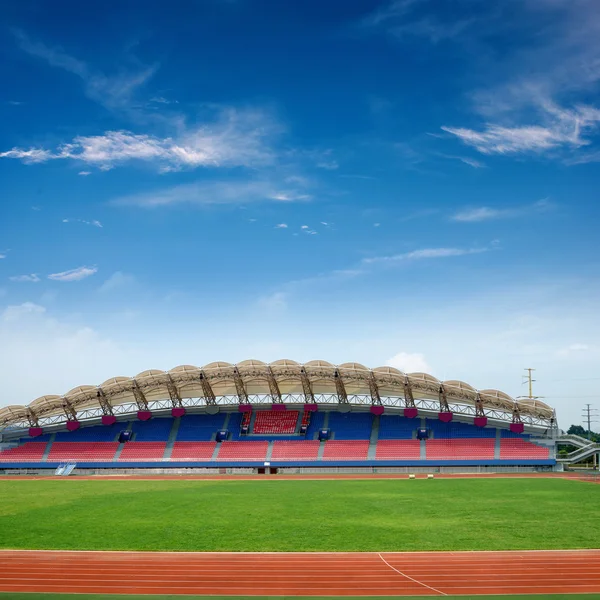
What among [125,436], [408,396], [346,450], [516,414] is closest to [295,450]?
[346,450]

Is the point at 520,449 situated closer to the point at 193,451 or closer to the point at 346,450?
the point at 346,450

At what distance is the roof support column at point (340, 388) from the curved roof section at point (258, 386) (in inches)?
A: 5.8

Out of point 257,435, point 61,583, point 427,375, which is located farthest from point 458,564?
point 257,435

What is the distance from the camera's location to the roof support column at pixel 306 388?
194 ft

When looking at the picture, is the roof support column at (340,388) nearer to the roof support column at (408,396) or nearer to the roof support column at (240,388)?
the roof support column at (408,396)

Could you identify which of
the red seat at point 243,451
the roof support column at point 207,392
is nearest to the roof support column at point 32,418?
the roof support column at point 207,392

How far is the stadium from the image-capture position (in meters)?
15.3

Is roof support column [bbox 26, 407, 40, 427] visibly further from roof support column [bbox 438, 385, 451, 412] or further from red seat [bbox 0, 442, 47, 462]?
roof support column [bbox 438, 385, 451, 412]

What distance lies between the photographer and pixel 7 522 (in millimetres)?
24047

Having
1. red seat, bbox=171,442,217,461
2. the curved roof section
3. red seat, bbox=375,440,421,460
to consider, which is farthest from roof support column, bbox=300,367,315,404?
red seat, bbox=171,442,217,461

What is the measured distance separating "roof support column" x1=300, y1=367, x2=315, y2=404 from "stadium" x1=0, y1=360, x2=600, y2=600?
0.21 metres

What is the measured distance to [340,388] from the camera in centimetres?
6200

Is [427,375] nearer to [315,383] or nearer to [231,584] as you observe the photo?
[315,383]

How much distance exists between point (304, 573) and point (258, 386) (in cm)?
4998
